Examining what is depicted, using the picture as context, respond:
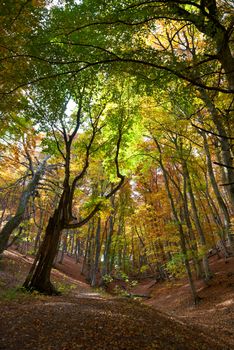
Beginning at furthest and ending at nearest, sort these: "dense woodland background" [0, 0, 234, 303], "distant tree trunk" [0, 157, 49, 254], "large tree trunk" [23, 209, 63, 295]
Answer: "distant tree trunk" [0, 157, 49, 254] < "large tree trunk" [23, 209, 63, 295] < "dense woodland background" [0, 0, 234, 303]

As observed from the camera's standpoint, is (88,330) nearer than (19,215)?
Yes

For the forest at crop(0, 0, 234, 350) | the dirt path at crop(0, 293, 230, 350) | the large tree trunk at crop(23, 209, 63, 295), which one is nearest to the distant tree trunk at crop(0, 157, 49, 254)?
the forest at crop(0, 0, 234, 350)

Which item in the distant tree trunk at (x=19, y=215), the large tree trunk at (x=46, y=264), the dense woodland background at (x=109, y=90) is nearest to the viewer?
the dense woodland background at (x=109, y=90)

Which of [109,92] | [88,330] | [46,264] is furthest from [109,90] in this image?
[88,330]

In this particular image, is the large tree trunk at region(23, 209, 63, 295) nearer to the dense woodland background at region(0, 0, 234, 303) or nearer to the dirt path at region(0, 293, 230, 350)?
the dense woodland background at region(0, 0, 234, 303)

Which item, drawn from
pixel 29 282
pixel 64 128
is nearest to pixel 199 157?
pixel 64 128

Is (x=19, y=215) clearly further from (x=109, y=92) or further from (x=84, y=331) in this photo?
(x=84, y=331)

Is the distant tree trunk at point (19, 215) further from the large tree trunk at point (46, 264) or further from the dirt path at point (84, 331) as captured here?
the dirt path at point (84, 331)

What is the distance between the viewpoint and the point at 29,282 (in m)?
8.87

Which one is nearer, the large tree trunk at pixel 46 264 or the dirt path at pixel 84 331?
the dirt path at pixel 84 331

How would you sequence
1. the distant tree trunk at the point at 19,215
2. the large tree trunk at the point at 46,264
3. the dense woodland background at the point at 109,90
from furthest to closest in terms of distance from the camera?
the distant tree trunk at the point at 19,215
the large tree trunk at the point at 46,264
the dense woodland background at the point at 109,90

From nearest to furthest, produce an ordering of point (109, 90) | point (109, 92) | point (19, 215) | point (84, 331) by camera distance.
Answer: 1. point (84, 331)
2. point (109, 90)
3. point (109, 92)
4. point (19, 215)

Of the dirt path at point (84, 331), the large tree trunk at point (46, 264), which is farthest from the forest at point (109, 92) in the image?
the dirt path at point (84, 331)

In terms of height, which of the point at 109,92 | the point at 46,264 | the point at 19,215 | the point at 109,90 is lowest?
the point at 46,264
